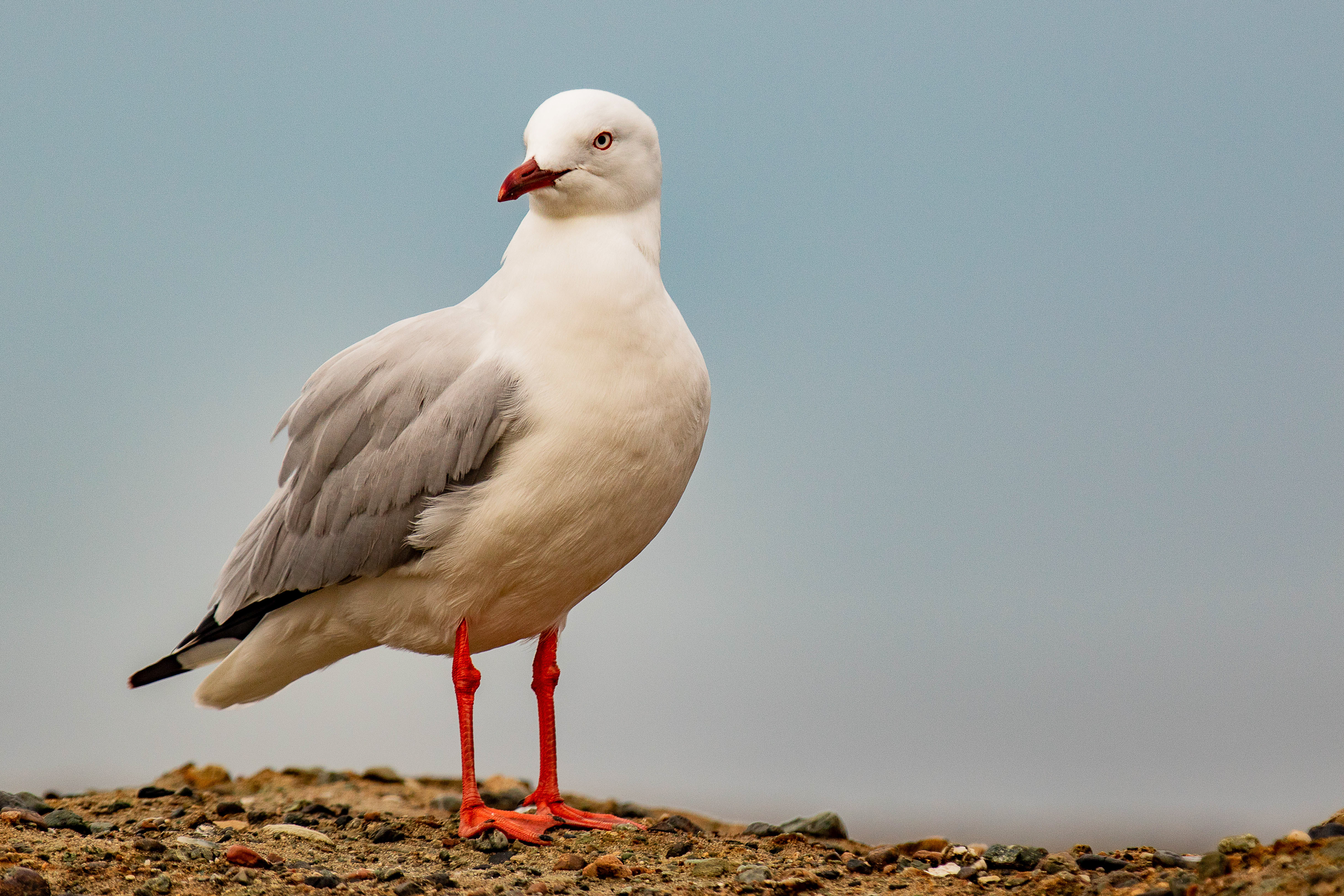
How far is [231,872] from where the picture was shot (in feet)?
21.0

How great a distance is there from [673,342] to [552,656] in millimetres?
2484

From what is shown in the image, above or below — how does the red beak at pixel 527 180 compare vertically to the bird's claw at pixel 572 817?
above

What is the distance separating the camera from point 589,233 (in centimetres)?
706

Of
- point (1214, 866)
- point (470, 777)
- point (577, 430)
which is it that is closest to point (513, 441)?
point (577, 430)

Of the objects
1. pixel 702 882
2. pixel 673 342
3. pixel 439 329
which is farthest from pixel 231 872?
pixel 673 342

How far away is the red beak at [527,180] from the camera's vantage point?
22.1ft

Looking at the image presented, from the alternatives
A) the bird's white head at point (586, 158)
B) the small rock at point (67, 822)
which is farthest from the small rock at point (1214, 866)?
the small rock at point (67, 822)

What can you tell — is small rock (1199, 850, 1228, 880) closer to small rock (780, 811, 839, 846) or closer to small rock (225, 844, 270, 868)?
small rock (780, 811, 839, 846)

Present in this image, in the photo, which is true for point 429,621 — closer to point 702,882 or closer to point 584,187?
point 702,882

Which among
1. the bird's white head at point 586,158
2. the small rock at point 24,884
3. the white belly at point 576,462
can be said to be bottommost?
the small rock at point 24,884

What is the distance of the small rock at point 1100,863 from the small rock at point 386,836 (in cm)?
399

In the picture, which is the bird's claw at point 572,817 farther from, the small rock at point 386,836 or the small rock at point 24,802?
the small rock at point 24,802

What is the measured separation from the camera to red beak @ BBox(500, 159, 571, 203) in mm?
6727

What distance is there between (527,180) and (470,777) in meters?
3.56
